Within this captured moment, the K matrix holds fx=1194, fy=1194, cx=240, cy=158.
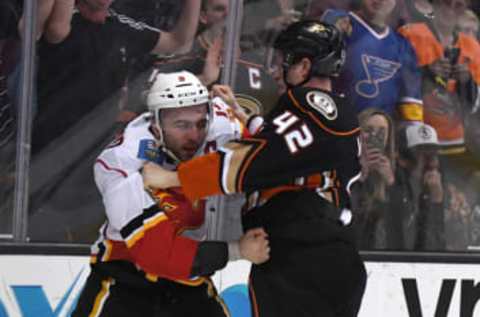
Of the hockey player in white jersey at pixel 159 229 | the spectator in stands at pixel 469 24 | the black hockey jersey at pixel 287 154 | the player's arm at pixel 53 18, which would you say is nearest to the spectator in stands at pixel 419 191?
the spectator in stands at pixel 469 24

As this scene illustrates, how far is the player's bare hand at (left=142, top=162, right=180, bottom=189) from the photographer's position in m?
3.46

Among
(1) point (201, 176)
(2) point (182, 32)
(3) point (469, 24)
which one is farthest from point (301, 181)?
(3) point (469, 24)

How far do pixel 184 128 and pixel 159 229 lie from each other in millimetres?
332

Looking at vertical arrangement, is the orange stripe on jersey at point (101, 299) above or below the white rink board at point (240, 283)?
above

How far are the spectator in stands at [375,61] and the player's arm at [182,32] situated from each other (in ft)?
1.88

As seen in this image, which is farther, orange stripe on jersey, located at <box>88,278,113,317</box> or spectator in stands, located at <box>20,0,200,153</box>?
spectator in stands, located at <box>20,0,200,153</box>

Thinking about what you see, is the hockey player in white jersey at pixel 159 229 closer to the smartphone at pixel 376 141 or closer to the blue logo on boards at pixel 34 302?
the blue logo on boards at pixel 34 302

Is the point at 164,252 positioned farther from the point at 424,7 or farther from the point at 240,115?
the point at 424,7

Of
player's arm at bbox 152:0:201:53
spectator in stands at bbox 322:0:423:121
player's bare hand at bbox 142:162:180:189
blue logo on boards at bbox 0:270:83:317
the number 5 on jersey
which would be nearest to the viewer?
the number 5 on jersey

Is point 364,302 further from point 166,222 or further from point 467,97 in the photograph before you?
point 166,222

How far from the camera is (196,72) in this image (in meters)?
5.02

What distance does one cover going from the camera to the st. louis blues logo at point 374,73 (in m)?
5.17

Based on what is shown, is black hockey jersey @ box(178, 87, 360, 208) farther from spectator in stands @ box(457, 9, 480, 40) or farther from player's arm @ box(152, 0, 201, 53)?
spectator in stands @ box(457, 9, 480, 40)

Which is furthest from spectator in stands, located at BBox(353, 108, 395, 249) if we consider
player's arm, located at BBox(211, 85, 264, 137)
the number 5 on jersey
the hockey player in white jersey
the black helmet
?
the number 5 on jersey
